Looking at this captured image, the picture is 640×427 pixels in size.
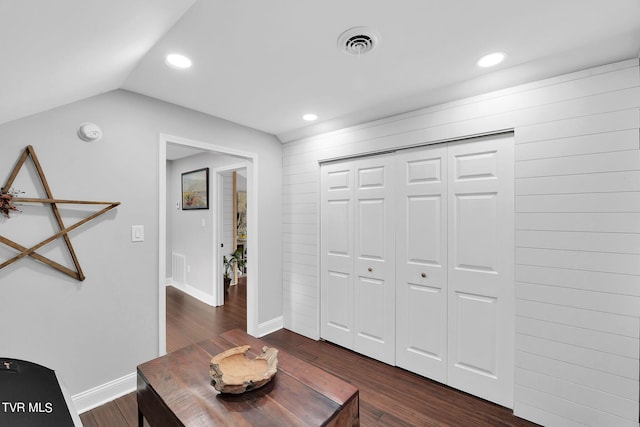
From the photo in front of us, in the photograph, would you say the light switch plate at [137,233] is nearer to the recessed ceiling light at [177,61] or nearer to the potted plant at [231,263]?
the recessed ceiling light at [177,61]

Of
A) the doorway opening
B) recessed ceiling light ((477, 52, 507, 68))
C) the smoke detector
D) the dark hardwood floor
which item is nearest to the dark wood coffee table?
the dark hardwood floor

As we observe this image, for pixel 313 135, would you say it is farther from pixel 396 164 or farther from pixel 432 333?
pixel 432 333

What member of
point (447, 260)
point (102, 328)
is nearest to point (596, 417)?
Result: point (447, 260)

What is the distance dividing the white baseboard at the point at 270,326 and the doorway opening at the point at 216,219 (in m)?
0.10

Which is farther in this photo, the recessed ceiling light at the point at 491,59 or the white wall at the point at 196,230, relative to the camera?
the white wall at the point at 196,230

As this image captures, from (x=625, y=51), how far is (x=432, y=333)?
2.19 m

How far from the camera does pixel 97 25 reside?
1.08m

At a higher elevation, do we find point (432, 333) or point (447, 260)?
point (447, 260)

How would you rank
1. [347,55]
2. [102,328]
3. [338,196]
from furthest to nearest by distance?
[338,196] → [102,328] → [347,55]

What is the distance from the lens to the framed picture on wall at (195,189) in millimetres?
4410

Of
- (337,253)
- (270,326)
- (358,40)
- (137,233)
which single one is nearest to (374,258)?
(337,253)

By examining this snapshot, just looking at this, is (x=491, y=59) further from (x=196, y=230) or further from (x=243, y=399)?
(x=196, y=230)

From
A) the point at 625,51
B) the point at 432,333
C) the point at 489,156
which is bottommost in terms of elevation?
the point at 432,333

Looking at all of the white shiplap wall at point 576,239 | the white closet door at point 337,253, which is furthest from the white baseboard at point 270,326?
the white shiplap wall at point 576,239
